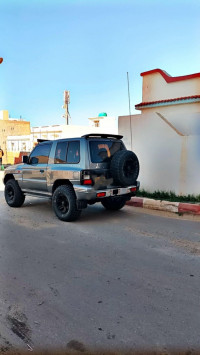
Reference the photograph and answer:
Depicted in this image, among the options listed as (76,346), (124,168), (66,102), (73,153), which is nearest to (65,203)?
(73,153)

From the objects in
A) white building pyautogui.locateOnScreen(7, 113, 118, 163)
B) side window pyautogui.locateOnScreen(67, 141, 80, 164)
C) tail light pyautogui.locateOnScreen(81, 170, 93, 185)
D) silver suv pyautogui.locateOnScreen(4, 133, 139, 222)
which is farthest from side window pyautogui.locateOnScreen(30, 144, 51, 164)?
white building pyautogui.locateOnScreen(7, 113, 118, 163)

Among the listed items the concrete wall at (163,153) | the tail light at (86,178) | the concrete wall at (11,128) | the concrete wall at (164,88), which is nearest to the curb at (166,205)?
the concrete wall at (163,153)

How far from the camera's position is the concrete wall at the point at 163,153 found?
291 inches

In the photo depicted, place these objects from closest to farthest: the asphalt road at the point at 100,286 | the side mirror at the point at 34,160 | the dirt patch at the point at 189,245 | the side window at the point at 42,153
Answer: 1. the asphalt road at the point at 100,286
2. the dirt patch at the point at 189,245
3. the side window at the point at 42,153
4. the side mirror at the point at 34,160

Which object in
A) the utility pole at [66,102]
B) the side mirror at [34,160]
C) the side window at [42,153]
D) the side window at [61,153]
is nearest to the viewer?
the side window at [61,153]

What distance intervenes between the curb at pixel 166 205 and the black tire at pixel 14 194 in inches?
119

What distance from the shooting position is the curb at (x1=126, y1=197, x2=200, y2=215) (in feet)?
21.4

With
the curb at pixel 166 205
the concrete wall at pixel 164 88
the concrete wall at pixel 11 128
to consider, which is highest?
the concrete wall at pixel 11 128

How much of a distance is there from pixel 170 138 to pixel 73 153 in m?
3.23

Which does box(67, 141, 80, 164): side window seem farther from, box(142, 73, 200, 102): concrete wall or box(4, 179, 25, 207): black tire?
box(142, 73, 200, 102): concrete wall

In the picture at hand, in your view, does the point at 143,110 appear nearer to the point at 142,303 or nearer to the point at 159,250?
the point at 159,250

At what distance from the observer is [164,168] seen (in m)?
7.98

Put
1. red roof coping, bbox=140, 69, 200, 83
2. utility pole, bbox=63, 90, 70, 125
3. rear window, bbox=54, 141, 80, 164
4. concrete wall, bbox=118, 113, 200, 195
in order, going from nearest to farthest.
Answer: rear window, bbox=54, 141, 80, 164, concrete wall, bbox=118, 113, 200, 195, red roof coping, bbox=140, 69, 200, 83, utility pole, bbox=63, 90, 70, 125

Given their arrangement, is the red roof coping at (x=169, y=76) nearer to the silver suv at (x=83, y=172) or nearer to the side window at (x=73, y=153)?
the silver suv at (x=83, y=172)
